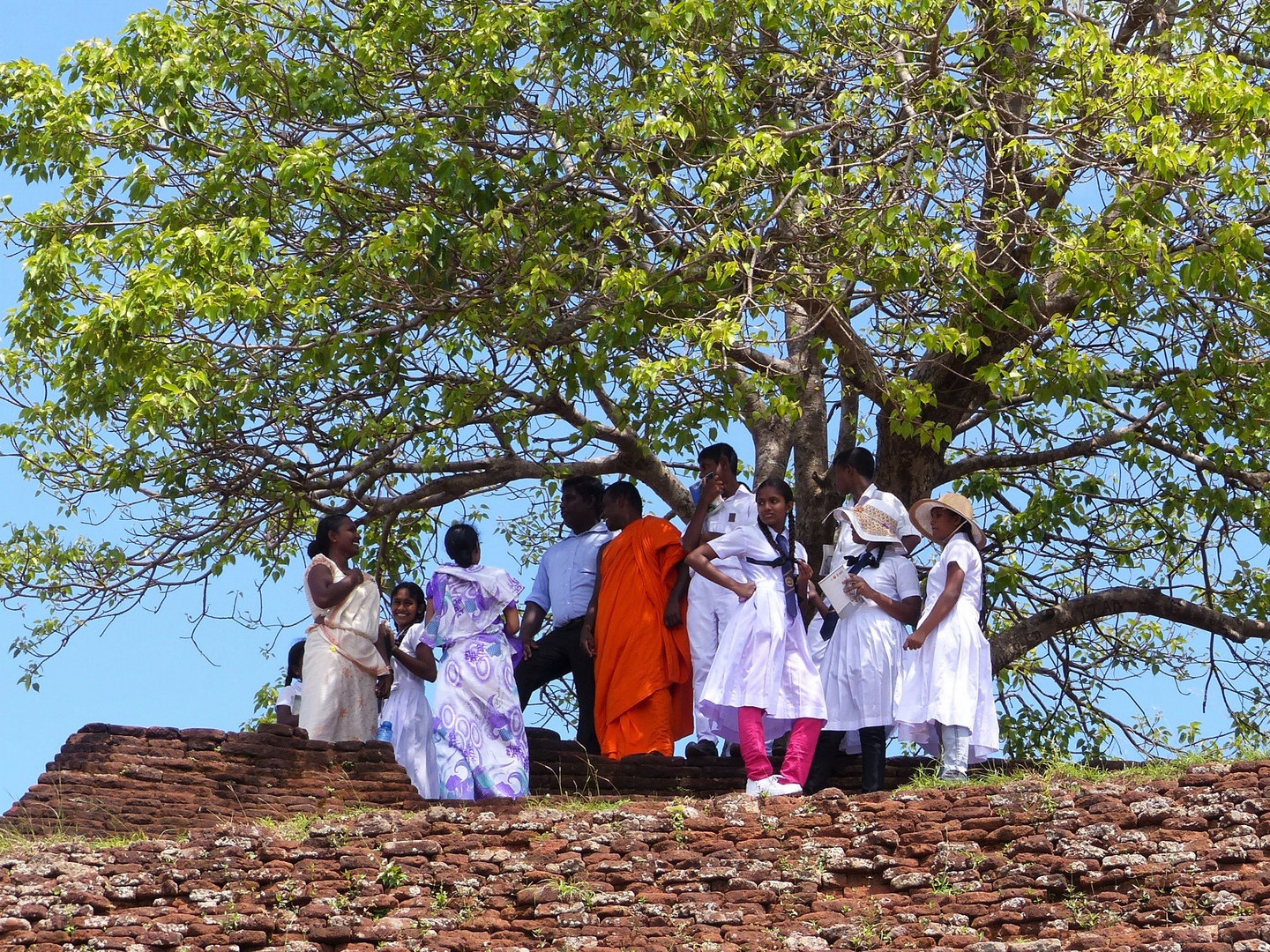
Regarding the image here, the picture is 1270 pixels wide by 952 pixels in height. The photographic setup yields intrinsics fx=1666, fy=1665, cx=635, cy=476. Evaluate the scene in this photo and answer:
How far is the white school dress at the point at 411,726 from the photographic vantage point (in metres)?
11.5

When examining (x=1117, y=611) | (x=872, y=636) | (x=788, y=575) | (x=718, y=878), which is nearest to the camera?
(x=718, y=878)

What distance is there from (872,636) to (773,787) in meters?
1.18

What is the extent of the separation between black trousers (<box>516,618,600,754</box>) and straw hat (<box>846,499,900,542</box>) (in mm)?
2304

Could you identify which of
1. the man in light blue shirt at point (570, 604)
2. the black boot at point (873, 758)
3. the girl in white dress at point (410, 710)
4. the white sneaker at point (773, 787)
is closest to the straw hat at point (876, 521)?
the black boot at point (873, 758)

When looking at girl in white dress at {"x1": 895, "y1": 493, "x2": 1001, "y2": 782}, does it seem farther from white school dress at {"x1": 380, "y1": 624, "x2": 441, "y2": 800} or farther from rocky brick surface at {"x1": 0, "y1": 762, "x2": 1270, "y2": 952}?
white school dress at {"x1": 380, "y1": 624, "x2": 441, "y2": 800}

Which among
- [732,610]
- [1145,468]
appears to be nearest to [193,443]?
[732,610]

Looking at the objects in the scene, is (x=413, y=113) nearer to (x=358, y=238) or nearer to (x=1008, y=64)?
(x=358, y=238)

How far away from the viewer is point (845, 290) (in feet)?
40.4

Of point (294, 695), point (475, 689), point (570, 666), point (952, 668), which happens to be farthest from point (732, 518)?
point (294, 695)

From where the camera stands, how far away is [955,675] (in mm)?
9828

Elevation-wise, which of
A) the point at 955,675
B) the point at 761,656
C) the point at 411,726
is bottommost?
the point at 411,726

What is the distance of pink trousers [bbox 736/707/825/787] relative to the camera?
9883mm

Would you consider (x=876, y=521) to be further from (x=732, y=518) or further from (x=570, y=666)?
(x=570, y=666)

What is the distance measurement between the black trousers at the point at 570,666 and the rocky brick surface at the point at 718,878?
1818mm
